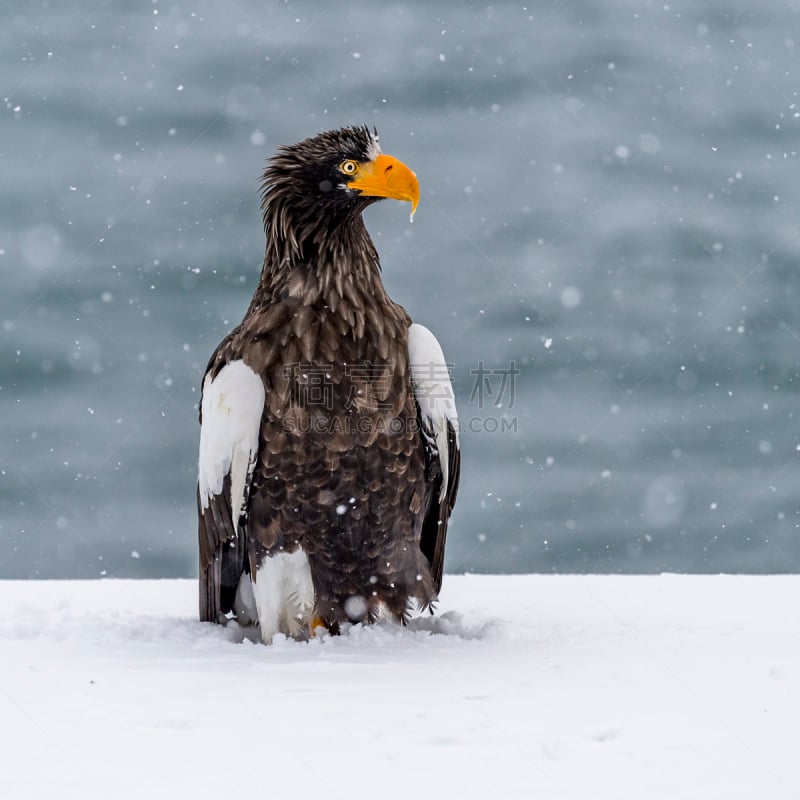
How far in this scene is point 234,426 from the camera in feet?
15.5

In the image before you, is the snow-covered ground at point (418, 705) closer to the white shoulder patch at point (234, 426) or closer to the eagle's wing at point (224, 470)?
the eagle's wing at point (224, 470)

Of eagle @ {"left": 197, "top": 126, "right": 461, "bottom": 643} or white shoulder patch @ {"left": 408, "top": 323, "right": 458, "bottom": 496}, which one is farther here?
white shoulder patch @ {"left": 408, "top": 323, "right": 458, "bottom": 496}

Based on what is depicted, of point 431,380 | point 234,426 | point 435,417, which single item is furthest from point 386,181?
point 234,426

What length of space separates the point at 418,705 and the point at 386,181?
277cm

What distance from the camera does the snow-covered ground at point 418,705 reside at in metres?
2.68

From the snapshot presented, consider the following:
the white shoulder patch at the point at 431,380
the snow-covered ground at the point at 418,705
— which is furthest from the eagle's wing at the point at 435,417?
the snow-covered ground at the point at 418,705

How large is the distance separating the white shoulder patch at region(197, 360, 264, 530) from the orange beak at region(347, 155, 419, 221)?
44.0 inches

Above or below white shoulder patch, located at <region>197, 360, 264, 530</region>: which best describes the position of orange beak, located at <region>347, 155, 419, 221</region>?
above

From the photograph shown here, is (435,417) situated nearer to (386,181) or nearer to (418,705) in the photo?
(386,181)

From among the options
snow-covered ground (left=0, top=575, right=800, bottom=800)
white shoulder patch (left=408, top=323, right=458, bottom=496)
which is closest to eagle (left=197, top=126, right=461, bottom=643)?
white shoulder patch (left=408, top=323, right=458, bottom=496)

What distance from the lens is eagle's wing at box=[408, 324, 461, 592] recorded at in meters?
5.04

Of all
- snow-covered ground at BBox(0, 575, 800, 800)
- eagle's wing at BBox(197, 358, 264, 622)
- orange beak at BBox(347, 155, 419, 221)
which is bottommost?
snow-covered ground at BBox(0, 575, 800, 800)

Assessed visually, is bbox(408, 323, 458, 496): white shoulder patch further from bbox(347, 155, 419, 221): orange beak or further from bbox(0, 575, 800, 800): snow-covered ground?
bbox(0, 575, 800, 800): snow-covered ground

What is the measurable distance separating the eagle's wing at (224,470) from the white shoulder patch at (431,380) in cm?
82
